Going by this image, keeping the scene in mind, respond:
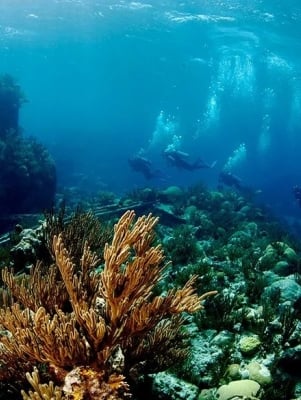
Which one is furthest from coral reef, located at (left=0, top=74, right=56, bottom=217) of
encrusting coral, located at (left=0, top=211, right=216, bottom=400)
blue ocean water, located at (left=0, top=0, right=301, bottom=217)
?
encrusting coral, located at (left=0, top=211, right=216, bottom=400)

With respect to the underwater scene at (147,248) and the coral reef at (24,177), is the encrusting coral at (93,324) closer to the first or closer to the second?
the underwater scene at (147,248)

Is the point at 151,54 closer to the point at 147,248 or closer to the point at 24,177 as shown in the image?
the point at 24,177

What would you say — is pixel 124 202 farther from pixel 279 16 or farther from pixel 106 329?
pixel 279 16

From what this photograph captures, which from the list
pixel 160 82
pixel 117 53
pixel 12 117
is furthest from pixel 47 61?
pixel 12 117

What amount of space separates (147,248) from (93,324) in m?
0.85

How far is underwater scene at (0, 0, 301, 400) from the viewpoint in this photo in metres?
3.18

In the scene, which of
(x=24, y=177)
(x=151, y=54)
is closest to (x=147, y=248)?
(x=24, y=177)

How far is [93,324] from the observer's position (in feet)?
9.77

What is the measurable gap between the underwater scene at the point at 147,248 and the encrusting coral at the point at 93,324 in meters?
0.01

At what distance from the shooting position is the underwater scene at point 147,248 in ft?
10.4

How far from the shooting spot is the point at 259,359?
467 centimetres

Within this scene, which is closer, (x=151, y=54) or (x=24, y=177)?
(x=24, y=177)

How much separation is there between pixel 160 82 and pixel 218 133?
93.2 metres

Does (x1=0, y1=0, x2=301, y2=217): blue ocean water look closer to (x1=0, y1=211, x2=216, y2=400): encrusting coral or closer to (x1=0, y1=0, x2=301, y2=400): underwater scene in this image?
(x1=0, y1=0, x2=301, y2=400): underwater scene
